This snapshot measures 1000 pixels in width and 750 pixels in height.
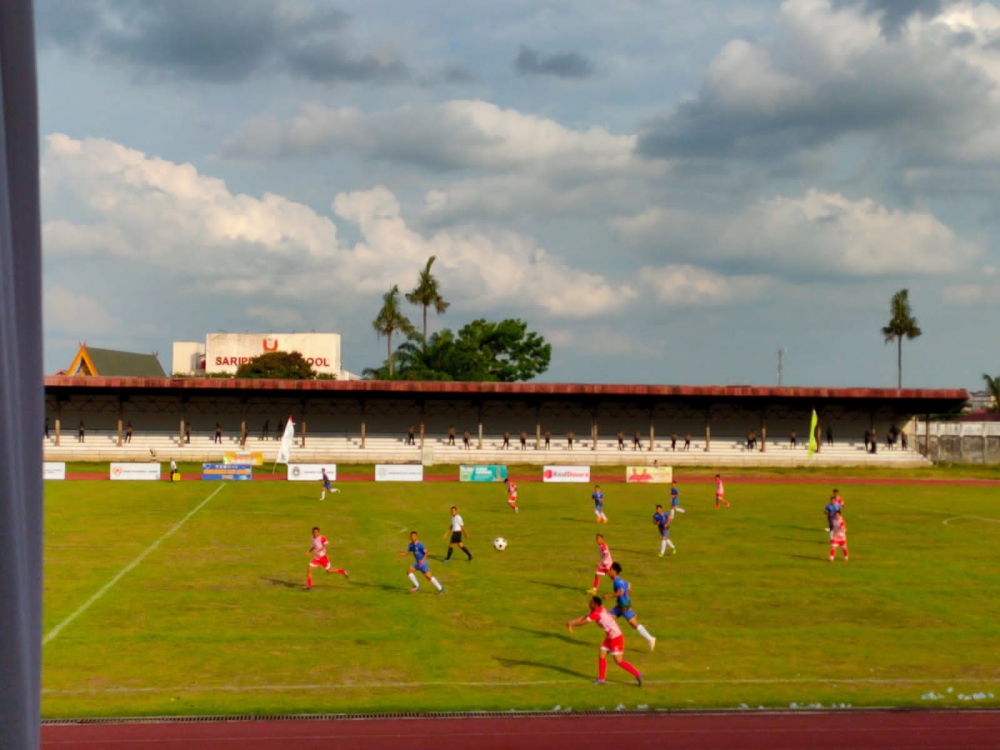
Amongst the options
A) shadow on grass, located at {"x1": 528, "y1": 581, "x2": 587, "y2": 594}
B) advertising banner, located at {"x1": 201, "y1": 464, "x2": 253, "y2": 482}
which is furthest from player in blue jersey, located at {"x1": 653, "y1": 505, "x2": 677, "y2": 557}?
advertising banner, located at {"x1": 201, "y1": 464, "x2": 253, "y2": 482}

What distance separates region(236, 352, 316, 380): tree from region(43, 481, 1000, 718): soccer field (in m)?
70.8

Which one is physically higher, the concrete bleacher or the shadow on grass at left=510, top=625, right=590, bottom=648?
the concrete bleacher

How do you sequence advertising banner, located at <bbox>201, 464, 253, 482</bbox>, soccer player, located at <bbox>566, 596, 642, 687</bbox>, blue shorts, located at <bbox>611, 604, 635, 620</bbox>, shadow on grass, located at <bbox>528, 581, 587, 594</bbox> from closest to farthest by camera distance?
soccer player, located at <bbox>566, 596, 642, 687</bbox>, blue shorts, located at <bbox>611, 604, 635, 620</bbox>, shadow on grass, located at <bbox>528, 581, 587, 594</bbox>, advertising banner, located at <bbox>201, 464, 253, 482</bbox>

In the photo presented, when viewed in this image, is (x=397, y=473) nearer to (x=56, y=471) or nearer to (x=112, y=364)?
(x=56, y=471)

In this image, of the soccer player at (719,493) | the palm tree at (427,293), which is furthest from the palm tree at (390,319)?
the soccer player at (719,493)

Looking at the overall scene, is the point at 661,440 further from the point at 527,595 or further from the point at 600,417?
the point at 527,595

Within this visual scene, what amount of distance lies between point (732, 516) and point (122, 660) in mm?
30702

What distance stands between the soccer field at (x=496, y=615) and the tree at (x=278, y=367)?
70846 mm

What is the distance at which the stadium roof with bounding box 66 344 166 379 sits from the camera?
117062 millimetres

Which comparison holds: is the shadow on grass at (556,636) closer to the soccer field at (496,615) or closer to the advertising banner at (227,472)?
the soccer field at (496,615)

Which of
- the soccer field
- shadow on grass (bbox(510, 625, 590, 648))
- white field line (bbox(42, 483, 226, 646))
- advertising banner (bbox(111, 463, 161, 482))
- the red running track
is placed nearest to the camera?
the red running track

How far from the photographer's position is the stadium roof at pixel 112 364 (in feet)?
384

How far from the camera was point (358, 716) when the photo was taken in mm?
15391

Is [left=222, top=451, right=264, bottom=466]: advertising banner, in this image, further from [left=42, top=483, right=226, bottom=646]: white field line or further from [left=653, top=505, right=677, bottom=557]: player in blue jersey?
[left=653, top=505, right=677, bottom=557]: player in blue jersey
